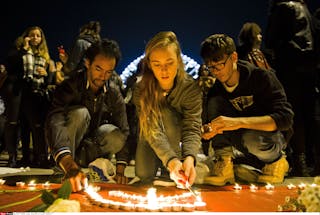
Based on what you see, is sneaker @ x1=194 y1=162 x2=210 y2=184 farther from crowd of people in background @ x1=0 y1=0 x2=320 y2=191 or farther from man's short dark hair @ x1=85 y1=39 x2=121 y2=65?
man's short dark hair @ x1=85 y1=39 x2=121 y2=65

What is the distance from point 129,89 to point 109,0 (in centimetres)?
339

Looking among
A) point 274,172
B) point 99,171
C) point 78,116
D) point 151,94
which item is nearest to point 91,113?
point 78,116

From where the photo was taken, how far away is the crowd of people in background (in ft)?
6.76

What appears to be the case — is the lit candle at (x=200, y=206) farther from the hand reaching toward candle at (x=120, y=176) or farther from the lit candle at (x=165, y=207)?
the hand reaching toward candle at (x=120, y=176)


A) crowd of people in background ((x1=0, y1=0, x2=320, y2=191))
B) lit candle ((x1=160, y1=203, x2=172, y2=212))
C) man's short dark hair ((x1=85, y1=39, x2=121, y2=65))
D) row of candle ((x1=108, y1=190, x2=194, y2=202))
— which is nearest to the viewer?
lit candle ((x1=160, y1=203, x2=172, y2=212))

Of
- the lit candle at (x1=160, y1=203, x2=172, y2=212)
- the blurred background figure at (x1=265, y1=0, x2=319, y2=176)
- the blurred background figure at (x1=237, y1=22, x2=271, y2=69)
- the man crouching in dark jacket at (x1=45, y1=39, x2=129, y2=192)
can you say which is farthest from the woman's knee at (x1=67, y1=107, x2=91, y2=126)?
the blurred background figure at (x1=265, y1=0, x2=319, y2=176)

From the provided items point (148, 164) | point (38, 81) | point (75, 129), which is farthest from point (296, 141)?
point (38, 81)

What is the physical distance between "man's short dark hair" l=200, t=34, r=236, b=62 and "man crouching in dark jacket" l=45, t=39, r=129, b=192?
51cm

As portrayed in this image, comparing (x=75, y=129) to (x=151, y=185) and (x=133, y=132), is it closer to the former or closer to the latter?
(x=151, y=185)

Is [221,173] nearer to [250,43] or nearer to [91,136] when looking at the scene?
[91,136]

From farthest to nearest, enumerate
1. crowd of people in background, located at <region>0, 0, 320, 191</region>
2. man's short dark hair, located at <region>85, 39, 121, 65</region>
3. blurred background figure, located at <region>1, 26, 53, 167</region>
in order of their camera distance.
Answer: blurred background figure, located at <region>1, 26, 53, 167</region> < man's short dark hair, located at <region>85, 39, 121, 65</region> < crowd of people in background, located at <region>0, 0, 320, 191</region>

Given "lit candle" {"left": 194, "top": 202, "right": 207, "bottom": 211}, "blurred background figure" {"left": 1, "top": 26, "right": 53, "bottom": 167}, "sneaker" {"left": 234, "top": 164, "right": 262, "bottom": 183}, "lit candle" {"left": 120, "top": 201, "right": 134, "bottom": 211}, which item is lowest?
"lit candle" {"left": 194, "top": 202, "right": 207, "bottom": 211}

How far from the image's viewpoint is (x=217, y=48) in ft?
7.52

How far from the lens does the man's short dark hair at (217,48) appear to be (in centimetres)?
229
